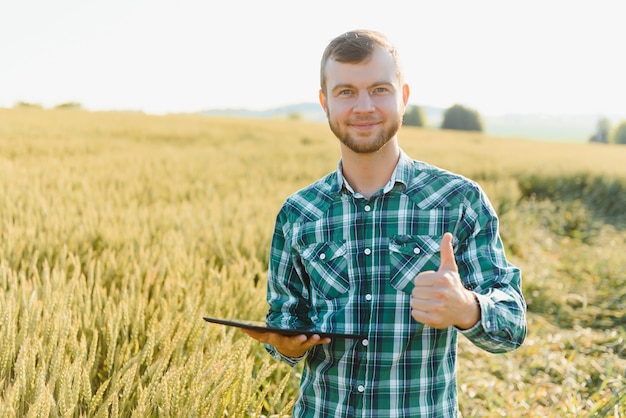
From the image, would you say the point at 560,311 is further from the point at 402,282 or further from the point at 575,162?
the point at 575,162

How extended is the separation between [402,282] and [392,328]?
0.12 meters

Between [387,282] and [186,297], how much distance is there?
1.24m

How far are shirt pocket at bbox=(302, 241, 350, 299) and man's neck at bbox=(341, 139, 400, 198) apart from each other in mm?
179

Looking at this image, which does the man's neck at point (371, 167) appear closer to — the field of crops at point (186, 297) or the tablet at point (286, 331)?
the tablet at point (286, 331)

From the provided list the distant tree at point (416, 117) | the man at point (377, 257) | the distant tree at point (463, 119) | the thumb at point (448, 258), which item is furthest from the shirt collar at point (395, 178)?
the distant tree at point (463, 119)

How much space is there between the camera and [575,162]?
41.2 feet

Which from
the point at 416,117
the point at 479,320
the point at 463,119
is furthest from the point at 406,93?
the point at 463,119

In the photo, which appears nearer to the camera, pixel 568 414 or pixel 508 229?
pixel 568 414

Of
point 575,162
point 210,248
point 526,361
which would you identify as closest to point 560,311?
point 526,361

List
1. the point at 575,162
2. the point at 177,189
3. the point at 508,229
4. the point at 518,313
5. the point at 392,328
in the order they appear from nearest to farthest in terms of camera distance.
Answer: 1. the point at 518,313
2. the point at 392,328
3. the point at 177,189
4. the point at 508,229
5. the point at 575,162

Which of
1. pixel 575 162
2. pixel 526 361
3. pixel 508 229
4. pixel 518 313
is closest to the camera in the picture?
pixel 518 313

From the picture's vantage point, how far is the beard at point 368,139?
5.29 feet

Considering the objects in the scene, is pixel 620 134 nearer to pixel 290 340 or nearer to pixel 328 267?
pixel 328 267

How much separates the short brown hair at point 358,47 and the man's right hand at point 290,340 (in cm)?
73
